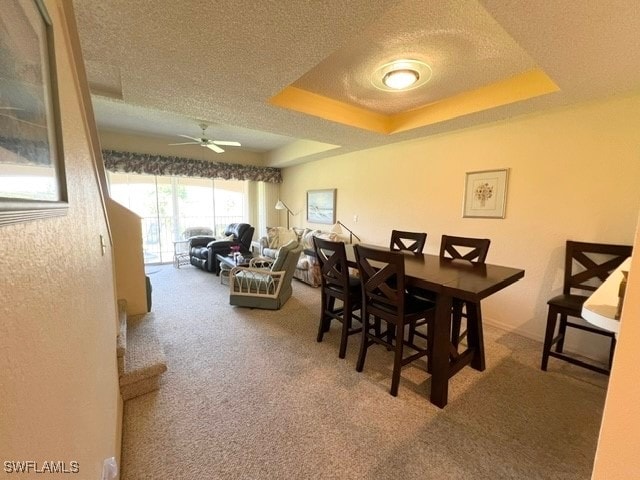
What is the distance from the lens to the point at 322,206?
17.7ft

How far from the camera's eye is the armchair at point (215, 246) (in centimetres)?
514

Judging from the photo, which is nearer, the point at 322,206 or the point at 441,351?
the point at 441,351

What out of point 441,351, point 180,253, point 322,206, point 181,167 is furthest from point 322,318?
point 181,167

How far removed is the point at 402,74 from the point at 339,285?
1.84 m

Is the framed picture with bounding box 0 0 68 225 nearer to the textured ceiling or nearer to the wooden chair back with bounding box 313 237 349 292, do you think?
the textured ceiling

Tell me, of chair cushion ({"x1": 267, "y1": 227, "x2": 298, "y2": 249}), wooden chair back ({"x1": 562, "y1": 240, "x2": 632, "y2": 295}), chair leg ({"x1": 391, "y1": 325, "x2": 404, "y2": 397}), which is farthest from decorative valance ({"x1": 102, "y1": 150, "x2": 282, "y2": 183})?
wooden chair back ({"x1": 562, "y1": 240, "x2": 632, "y2": 295})

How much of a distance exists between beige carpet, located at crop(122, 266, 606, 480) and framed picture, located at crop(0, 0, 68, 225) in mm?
1456

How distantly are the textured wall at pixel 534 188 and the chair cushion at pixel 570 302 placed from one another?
1.53 feet

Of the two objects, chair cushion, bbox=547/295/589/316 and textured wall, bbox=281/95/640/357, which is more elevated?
textured wall, bbox=281/95/640/357

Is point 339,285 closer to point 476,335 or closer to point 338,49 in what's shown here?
point 476,335

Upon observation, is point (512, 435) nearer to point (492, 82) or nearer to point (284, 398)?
point (284, 398)

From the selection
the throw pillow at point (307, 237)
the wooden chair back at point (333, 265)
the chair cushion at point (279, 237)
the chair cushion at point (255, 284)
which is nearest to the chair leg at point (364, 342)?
the wooden chair back at point (333, 265)

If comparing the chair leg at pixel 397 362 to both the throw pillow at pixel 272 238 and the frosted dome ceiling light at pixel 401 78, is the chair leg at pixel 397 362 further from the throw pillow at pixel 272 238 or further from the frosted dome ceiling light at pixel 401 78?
the throw pillow at pixel 272 238

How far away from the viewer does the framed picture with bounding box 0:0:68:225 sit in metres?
0.44
